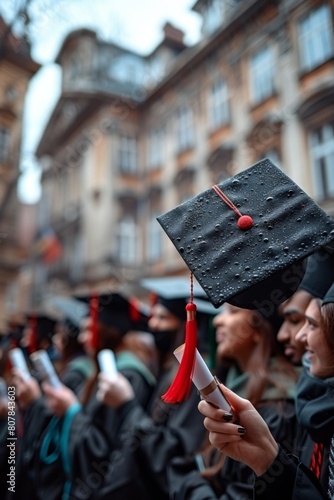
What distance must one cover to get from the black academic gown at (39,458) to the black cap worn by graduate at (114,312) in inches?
17.2

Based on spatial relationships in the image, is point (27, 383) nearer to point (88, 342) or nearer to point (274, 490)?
point (88, 342)

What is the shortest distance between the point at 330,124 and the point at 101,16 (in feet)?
7.97

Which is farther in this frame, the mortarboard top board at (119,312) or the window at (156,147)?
the window at (156,147)

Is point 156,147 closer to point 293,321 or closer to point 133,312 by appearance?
point 133,312

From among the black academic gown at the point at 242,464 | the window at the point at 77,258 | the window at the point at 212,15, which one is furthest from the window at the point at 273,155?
the window at the point at 77,258

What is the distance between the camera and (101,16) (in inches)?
142

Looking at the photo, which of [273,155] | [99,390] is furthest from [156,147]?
[99,390]

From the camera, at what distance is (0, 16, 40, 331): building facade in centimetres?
356

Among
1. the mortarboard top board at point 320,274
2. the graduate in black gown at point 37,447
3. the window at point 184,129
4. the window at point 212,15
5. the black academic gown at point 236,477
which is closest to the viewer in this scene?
the mortarboard top board at point 320,274

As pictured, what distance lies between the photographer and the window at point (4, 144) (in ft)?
11.9

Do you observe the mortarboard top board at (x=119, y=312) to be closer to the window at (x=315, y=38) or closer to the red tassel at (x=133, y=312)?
the red tassel at (x=133, y=312)

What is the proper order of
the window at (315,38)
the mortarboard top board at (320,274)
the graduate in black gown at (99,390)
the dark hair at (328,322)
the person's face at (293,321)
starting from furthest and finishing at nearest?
the window at (315,38) < the graduate in black gown at (99,390) < the person's face at (293,321) < the mortarboard top board at (320,274) < the dark hair at (328,322)

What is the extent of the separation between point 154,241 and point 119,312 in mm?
1051

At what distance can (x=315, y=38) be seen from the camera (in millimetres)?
2145
